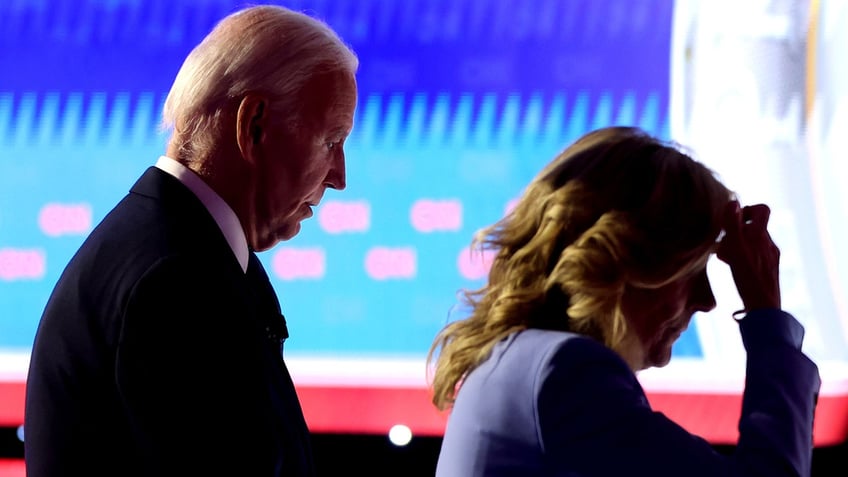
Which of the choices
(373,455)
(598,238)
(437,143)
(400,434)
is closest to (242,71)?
(598,238)

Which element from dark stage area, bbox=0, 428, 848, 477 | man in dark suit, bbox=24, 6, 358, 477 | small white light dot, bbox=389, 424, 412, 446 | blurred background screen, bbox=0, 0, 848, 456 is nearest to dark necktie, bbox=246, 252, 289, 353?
man in dark suit, bbox=24, 6, 358, 477

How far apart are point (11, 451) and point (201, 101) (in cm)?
124

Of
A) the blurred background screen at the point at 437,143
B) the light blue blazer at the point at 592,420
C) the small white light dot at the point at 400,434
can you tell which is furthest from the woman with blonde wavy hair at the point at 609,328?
the small white light dot at the point at 400,434

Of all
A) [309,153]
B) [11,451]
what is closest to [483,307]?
[309,153]

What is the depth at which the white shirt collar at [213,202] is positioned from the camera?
36.4 inches

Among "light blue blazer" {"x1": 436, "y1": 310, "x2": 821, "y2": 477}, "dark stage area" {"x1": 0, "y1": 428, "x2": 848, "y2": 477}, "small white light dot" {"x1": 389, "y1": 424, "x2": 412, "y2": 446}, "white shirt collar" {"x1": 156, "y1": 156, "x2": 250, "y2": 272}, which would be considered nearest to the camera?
"light blue blazer" {"x1": 436, "y1": 310, "x2": 821, "y2": 477}

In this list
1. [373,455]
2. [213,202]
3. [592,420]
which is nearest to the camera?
[592,420]

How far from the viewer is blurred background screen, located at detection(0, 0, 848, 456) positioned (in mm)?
1521

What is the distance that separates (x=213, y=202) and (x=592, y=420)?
425 millimetres

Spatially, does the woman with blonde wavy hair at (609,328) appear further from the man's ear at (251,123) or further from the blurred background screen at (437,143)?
the blurred background screen at (437,143)

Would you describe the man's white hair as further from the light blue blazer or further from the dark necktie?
the light blue blazer

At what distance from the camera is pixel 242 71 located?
0.95 m

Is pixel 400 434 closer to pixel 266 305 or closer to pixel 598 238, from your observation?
pixel 266 305

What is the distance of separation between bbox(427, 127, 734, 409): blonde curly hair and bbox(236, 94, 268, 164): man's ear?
28cm
